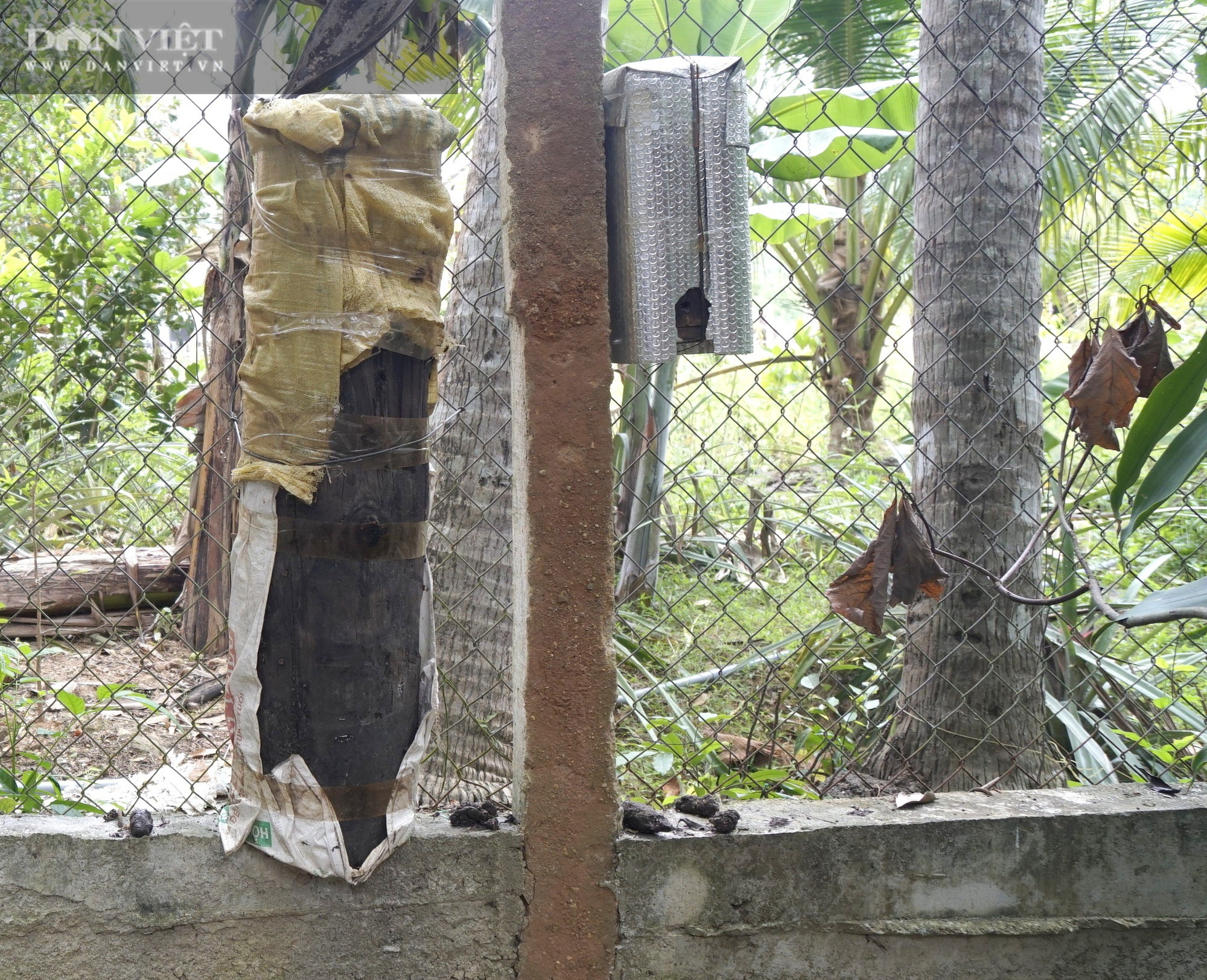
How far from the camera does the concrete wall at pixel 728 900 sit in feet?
5.80

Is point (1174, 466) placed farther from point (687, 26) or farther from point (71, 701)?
point (687, 26)

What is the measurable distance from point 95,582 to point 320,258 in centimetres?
342

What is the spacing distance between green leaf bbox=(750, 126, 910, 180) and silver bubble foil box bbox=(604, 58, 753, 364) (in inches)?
50.0

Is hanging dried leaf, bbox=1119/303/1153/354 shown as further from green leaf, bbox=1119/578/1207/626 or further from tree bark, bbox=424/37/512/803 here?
tree bark, bbox=424/37/512/803

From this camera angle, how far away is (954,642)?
2570 mm

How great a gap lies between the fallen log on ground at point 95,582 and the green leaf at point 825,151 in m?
3.06

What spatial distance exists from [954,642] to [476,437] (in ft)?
5.23

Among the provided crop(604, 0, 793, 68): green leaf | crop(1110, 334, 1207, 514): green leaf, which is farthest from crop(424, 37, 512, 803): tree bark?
crop(1110, 334, 1207, 514): green leaf

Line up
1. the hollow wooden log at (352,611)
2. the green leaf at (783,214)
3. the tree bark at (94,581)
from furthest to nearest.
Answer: the tree bark at (94,581), the green leaf at (783,214), the hollow wooden log at (352,611)

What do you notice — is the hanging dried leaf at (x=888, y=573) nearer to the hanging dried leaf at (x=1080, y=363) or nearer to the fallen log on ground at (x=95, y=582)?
the hanging dried leaf at (x=1080, y=363)

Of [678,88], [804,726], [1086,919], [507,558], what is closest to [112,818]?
[507,558]

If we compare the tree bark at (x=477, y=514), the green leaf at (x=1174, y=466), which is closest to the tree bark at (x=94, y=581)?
the tree bark at (x=477, y=514)

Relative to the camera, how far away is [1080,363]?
83.1 inches

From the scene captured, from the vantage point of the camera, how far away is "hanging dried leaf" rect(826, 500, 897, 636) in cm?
198
